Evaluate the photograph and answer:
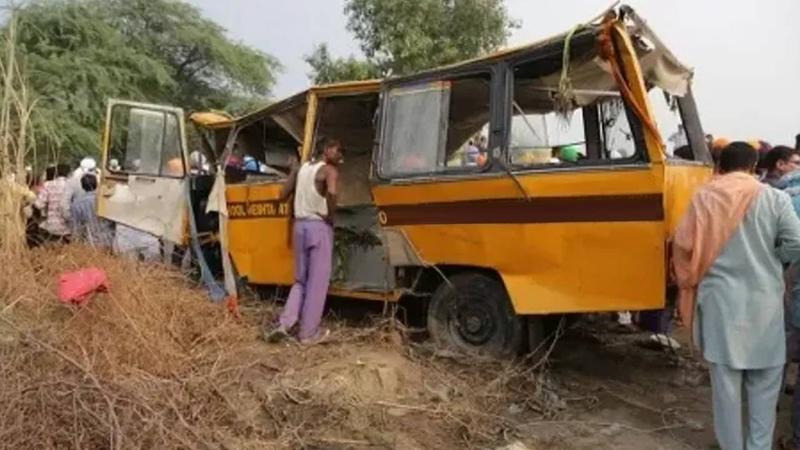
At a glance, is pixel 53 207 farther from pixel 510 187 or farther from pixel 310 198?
pixel 510 187

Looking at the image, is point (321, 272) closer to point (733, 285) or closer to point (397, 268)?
point (397, 268)

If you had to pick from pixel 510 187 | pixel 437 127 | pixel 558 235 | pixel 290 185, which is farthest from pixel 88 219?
pixel 558 235

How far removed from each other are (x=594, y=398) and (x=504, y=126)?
72.4 inches

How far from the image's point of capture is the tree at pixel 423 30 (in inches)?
644

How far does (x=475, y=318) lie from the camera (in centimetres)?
576

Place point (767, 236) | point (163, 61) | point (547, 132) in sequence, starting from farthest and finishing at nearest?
point (163, 61) < point (547, 132) < point (767, 236)

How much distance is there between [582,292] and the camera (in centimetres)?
491

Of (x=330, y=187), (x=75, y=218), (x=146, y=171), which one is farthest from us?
(x=75, y=218)

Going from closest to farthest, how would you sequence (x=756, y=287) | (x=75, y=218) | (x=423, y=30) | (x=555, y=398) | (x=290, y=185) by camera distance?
(x=756, y=287)
(x=555, y=398)
(x=290, y=185)
(x=75, y=218)
(x=423, y=30)

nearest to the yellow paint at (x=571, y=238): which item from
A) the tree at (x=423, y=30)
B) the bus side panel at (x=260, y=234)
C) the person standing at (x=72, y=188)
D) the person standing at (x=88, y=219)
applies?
the bus side panel at (x=260, y=234)

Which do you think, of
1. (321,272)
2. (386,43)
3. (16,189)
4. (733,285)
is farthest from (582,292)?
(386,43)

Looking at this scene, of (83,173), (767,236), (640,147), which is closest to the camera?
(767,236)

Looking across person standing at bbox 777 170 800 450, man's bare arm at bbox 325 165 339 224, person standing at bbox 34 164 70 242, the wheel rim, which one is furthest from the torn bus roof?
person standing at bbox 34 164 70 242

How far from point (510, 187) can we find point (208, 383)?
7.21 feet
